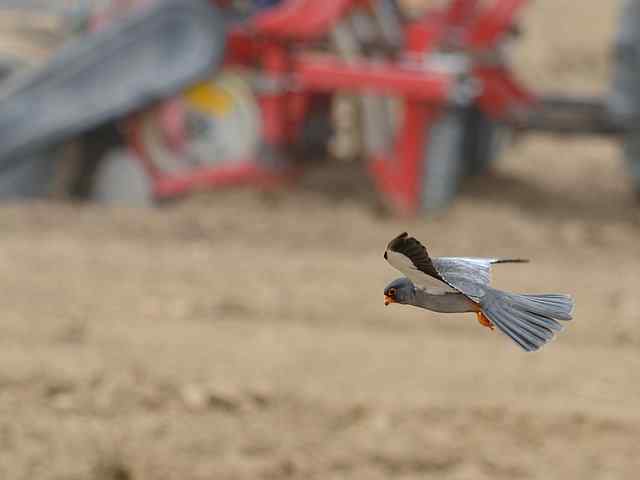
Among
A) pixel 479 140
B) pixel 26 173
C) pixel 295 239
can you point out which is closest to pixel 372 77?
pixel 295 239

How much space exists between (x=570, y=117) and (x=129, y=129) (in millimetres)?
2749

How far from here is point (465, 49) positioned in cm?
706

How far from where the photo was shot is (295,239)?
6984 mm

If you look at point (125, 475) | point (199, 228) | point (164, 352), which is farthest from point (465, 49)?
point (125, 475)

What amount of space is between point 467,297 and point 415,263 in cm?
7

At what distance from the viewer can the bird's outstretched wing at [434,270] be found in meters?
1.01

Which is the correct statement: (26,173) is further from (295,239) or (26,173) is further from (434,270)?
(434,270)

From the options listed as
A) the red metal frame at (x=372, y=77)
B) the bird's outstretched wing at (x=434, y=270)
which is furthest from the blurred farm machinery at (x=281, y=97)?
the bird's outstretched wing at (x=434, y=270)

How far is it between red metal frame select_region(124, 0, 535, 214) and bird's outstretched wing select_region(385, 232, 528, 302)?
538 cm

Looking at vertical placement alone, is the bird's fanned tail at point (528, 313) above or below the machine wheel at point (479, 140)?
below

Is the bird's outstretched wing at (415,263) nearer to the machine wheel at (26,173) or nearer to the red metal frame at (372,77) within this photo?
the red metal frame at (372,77)

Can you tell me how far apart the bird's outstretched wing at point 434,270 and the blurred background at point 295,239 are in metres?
2.84

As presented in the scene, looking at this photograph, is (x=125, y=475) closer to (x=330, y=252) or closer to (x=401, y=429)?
(x=401, y=429)

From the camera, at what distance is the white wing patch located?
103 cm
